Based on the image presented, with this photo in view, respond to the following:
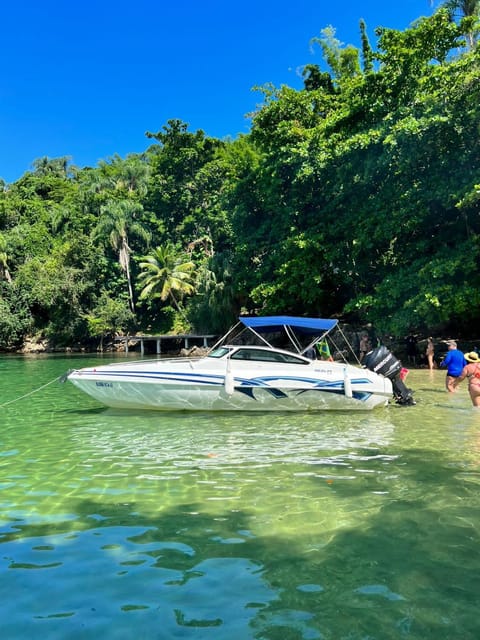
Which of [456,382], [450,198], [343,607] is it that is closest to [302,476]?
[343,607]

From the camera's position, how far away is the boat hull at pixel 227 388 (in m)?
12.1

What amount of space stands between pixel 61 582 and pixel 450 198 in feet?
79.9

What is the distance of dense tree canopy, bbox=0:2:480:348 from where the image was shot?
24297mm

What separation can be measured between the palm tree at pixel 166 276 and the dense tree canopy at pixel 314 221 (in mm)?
198

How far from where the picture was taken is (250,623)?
3.49m

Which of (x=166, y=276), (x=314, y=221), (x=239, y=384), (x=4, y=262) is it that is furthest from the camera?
(x=4, y=262)

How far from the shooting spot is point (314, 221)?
1262 inches

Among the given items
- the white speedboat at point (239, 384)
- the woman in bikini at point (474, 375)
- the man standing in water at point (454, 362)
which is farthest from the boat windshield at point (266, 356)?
the man standing in water at point (454, 362)

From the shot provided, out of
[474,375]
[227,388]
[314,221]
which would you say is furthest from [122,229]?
[474,375]

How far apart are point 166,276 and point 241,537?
44.8 m

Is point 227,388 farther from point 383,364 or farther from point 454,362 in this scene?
point 454,362

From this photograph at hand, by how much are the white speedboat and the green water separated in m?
2.62

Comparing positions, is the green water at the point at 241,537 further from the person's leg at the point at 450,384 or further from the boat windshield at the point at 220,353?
the person's leg at the point at 450,384

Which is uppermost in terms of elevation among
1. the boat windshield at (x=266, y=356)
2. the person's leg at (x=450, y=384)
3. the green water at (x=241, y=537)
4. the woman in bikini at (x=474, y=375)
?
the boat windshield at (x=266, y=356)
